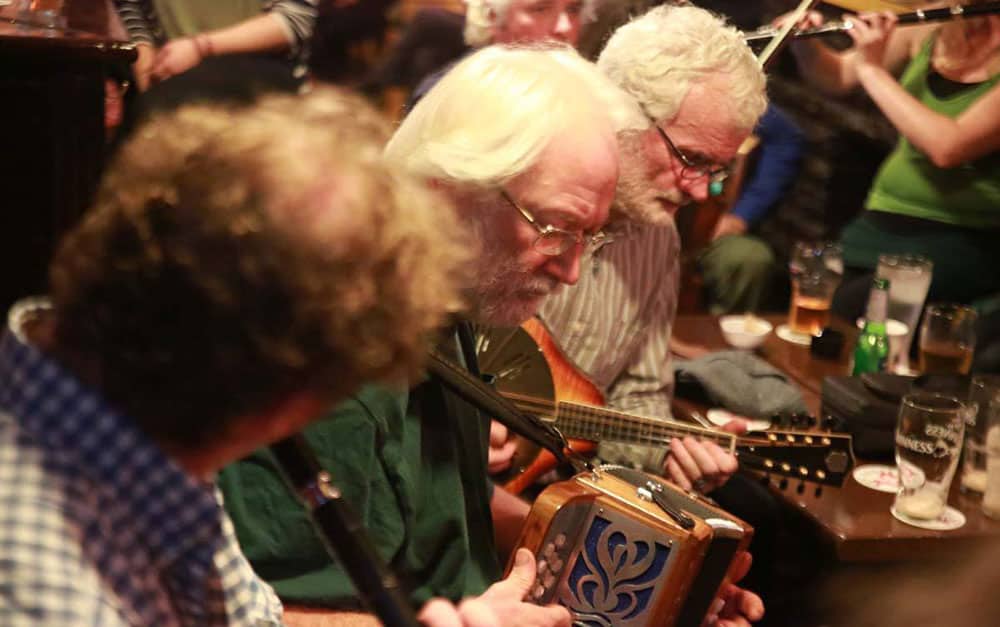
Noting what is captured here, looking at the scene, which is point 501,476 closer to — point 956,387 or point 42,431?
point 956,387

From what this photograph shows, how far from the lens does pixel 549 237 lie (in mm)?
1829

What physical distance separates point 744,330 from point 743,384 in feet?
1.46

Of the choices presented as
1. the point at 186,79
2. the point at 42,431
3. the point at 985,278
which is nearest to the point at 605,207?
the point at 42,431

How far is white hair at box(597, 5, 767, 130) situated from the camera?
250cm

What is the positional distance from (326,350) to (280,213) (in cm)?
10

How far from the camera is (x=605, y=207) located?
6.19 ft

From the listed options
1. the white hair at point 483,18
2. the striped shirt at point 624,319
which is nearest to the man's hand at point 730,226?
the white hair at point 483,18

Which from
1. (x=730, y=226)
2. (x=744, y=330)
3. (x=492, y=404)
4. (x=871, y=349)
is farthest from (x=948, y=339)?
(x=730, y=226)

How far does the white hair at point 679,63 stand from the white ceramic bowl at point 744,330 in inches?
19.7

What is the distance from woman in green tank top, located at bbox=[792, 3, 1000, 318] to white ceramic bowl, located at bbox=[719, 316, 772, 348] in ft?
3.00

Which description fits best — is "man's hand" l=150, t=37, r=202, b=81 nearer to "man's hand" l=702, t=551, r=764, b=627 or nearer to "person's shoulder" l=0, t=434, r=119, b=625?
"man's hand" l=702, t=551, r=764, b=627

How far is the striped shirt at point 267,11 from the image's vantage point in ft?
11.3

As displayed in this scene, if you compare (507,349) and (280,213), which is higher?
(280,213)

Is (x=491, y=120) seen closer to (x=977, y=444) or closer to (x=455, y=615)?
(x=455, y=615)
